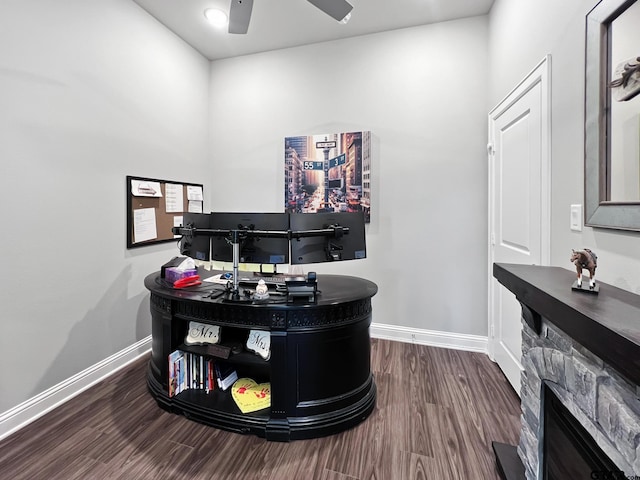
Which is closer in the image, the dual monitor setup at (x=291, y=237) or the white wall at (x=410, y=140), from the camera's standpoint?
the dual monitor setup at (x=291, y=237)

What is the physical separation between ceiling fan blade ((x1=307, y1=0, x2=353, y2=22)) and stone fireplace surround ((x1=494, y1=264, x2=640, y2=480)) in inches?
76.9

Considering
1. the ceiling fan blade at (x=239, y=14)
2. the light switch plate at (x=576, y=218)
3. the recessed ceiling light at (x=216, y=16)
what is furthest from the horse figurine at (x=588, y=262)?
the recessed ceiling light at (x=216, y=16)

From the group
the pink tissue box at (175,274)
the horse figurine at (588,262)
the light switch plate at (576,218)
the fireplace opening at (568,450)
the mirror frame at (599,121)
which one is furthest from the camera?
the pink tissue box at (175,274)

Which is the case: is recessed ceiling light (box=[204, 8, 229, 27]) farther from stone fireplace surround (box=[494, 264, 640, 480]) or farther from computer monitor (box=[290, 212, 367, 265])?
stone fireplace surround (box=[494, 264, 640, 480])

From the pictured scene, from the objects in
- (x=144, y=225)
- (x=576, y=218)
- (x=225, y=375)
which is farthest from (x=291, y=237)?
(x=144, y=225)

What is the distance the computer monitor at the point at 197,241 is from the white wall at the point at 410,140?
1.50 meters

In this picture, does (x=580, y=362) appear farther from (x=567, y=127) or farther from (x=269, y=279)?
(x=269, y=279)

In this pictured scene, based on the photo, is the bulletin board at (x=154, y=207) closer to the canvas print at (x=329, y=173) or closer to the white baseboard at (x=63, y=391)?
the white baseboard at (x=63, y=391)

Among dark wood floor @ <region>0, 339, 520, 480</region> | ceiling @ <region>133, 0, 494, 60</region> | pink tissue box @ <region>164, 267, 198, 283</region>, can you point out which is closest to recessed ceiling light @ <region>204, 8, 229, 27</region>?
ceiling @ <region>133, 0, 494, 60</region>

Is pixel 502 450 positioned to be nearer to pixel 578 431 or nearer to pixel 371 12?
pixel 578 431

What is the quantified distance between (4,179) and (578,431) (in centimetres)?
323

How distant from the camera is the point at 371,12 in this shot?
9.39 feet

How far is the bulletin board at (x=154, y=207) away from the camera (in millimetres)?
2797

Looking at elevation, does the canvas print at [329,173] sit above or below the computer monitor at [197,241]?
above
